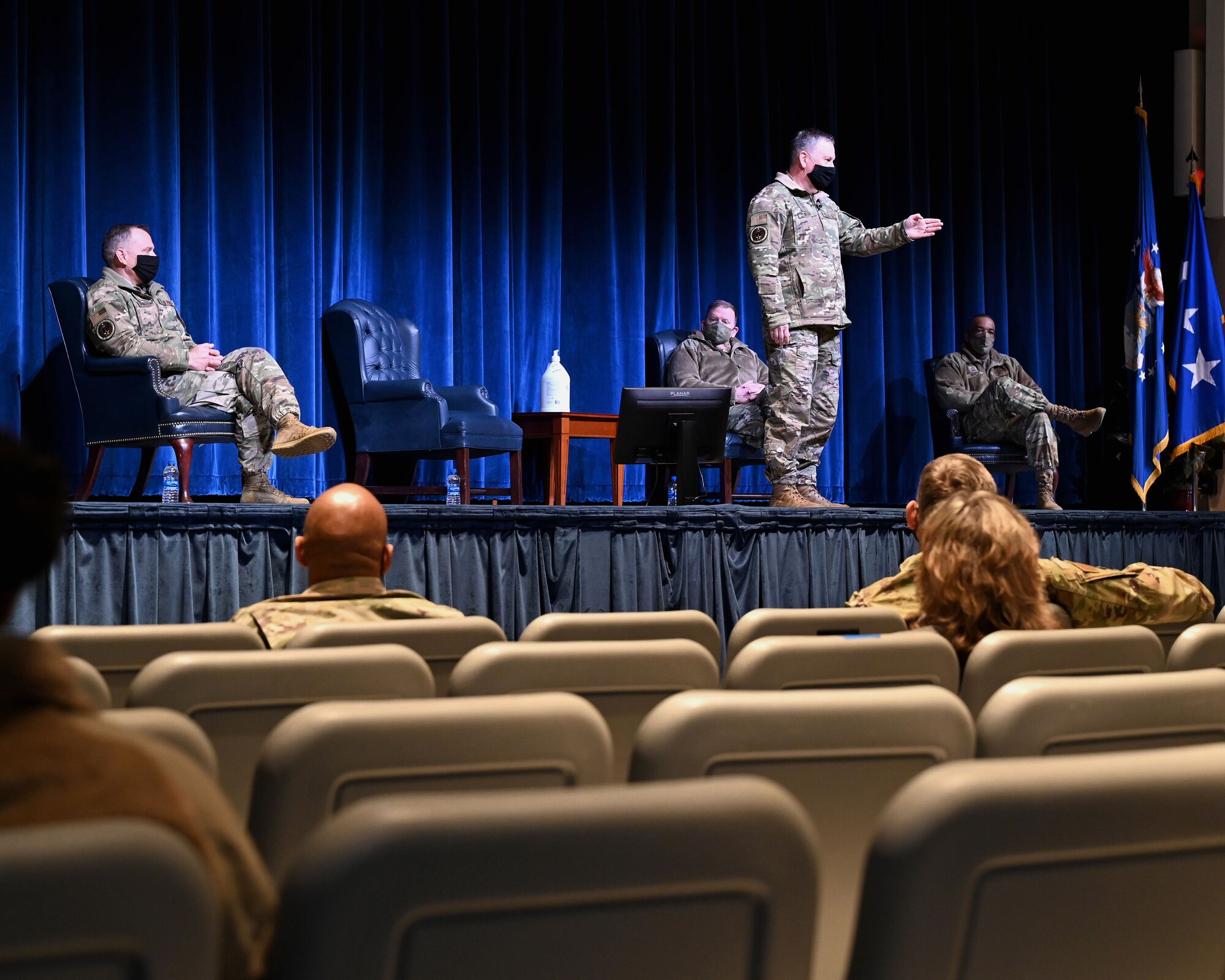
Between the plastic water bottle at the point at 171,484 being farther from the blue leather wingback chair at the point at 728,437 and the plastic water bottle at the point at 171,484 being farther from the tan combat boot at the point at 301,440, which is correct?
the blue leather wingback chair at the point at 728,437

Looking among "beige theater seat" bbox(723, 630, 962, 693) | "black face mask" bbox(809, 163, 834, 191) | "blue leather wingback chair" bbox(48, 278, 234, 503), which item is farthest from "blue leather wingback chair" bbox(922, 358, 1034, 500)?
"beige theater seat" bbox(723, 630, 962, 693)

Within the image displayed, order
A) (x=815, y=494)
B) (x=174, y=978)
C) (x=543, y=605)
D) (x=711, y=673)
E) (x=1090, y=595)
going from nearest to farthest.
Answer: (x=174, y=978) < (x=711, y=673) < (x=1090, y=595) < (x=543, y=605) < (x=815, y=494)

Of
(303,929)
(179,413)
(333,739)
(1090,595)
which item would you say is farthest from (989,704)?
(179,413)

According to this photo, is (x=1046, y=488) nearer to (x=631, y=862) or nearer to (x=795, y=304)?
(x=795, y=304)

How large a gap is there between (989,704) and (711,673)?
45cm

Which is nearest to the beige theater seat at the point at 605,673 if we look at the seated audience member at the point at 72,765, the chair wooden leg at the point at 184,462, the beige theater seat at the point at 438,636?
the beige theater seat at the point at 438,636

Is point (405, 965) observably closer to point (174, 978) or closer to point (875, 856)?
point (174, 978)

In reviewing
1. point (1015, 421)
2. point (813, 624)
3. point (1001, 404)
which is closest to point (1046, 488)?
point (1015, 421)

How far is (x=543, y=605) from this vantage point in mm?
4266

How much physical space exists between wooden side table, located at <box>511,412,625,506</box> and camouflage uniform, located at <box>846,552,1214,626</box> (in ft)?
12.1

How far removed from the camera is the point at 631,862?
62 cm

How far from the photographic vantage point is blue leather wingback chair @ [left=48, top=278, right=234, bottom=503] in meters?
4.52

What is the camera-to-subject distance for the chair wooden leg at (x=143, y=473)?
16.4 ft

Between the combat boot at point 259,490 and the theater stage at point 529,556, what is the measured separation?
0.67m
